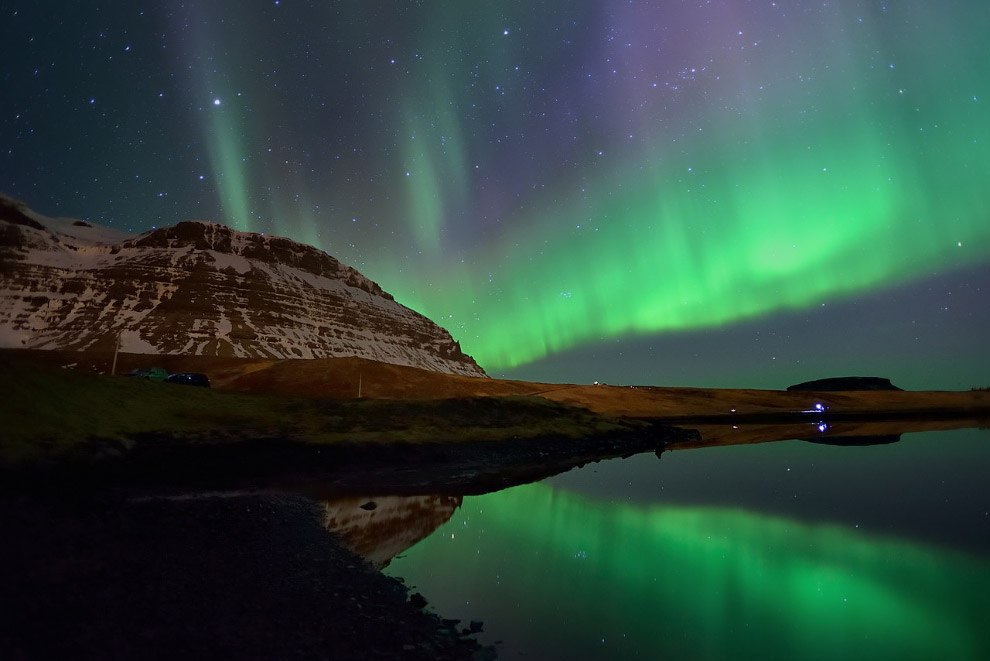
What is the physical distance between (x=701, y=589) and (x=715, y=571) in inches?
61.5

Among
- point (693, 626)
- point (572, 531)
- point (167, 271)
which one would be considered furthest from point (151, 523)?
point (167, 271)

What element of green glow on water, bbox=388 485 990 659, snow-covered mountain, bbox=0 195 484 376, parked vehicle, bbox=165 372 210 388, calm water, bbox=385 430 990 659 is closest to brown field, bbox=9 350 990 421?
parked vehicle, bbox=165 372 210 388

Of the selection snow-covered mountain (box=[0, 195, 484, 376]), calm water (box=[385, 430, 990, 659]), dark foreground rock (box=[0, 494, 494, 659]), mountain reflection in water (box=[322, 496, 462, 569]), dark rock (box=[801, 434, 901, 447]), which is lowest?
dark rock (box=[801, 434, 901, 447])

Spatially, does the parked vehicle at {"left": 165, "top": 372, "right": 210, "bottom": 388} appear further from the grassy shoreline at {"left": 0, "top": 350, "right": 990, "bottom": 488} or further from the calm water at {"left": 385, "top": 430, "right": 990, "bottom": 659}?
the calm water at {"left": 385, "top": 430, "right": 990, "bottom": 659}

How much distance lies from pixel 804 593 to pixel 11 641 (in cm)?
1248

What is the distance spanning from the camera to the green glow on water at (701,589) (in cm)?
782

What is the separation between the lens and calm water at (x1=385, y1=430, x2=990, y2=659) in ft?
26.1

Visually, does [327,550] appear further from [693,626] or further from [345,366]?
[345,366]

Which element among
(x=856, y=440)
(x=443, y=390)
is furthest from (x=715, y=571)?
(x=443, y=390)

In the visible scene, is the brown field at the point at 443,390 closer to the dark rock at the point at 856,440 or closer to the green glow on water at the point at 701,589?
the dark rock at the point at 856,440

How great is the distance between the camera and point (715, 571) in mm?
11562

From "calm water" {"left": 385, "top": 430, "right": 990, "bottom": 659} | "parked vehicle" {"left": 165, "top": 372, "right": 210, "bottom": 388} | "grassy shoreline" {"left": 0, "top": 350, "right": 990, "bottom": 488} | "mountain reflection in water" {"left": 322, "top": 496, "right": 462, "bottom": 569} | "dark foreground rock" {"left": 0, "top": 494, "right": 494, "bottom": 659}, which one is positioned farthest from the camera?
"parked vehicle" {"left": 165, "top": 372, "right": 210, "bottom": 388}

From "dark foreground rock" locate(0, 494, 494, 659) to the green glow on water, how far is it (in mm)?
1358

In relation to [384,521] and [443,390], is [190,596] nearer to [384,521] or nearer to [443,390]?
[384,521]
